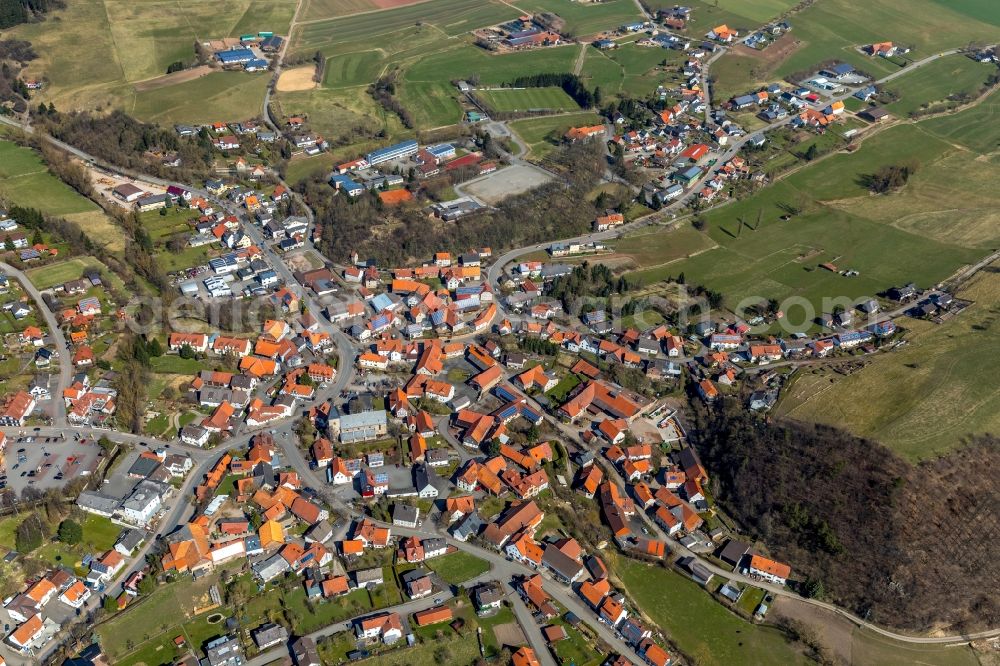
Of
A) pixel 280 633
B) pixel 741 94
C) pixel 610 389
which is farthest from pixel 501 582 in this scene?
pixel 741 94

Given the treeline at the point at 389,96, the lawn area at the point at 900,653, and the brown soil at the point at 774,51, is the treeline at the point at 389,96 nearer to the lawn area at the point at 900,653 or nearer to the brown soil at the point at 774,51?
the brown soil at the point at 774,51

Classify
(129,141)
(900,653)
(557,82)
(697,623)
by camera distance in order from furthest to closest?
(557,82) < (129,141) < (697,623) < (900,653)

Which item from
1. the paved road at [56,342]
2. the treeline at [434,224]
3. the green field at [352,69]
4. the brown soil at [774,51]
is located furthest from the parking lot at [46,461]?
the brown soil at [774,51]

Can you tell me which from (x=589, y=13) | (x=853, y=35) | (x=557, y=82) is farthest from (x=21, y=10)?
(x=853, y=35)

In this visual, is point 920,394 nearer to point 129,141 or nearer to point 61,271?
point 61,271

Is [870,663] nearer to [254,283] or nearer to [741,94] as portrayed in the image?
[254,283]

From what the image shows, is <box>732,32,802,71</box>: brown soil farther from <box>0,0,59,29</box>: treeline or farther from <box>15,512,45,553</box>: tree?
<box>15,512,45,553</box>: tree
